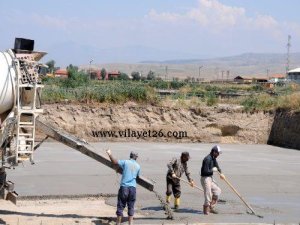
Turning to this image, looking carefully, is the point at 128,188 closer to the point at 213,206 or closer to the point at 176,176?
the point at 176,176

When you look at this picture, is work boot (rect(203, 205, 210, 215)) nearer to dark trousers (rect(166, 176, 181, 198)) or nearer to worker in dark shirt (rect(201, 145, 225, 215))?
worker in dark shirt (rect(201, 145, 225, 215))

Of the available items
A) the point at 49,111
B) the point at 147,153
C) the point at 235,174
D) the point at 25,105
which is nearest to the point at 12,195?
the point at 25,105

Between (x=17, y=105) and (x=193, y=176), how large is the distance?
9.64m

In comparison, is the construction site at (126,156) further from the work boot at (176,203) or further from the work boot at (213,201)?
the work boot at (213,201)

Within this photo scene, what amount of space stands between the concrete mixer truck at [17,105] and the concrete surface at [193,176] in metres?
3.11

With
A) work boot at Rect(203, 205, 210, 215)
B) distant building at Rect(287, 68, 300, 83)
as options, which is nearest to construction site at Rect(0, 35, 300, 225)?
work boot at Rect(203, 205, 210, 215)

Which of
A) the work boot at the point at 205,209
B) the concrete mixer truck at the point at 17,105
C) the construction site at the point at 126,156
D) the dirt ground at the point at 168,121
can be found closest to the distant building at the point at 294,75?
the dirt ground at the point at 168,121

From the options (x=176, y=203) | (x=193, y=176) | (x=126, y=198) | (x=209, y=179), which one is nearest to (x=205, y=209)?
(x=209, y=179)

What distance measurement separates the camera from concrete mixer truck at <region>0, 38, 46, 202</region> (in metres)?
13.1

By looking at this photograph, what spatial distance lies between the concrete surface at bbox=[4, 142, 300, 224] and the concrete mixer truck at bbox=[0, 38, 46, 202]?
3107mm

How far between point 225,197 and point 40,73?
672 centimetres

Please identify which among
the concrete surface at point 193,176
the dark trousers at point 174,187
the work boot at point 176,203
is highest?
the dark trousers at point 174,187

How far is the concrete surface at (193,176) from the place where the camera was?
14.9 metres

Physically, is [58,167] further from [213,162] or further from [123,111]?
[123,111]
